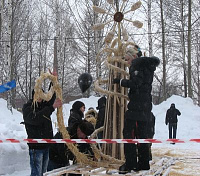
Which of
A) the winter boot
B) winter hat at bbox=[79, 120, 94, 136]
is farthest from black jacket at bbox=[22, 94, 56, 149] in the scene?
the winter boot

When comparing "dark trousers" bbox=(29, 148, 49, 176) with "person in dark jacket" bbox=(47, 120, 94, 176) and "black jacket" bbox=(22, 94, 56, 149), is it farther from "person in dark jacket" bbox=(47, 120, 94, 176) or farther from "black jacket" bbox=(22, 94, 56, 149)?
"person in dark jacket" bbox=(47, 120, 94, 176)

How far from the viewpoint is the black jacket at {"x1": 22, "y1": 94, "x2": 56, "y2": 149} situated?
4.34 m

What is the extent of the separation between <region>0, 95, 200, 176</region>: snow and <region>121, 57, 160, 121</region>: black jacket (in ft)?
3.30

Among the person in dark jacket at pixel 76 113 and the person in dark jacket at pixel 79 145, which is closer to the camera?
the person in dark jacket at pixel 79 145

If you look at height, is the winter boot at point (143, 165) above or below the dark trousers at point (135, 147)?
below

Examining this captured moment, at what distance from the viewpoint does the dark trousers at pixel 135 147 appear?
386cm

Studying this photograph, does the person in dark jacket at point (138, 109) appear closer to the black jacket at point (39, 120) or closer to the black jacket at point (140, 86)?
the black jacket at point (140, 86)

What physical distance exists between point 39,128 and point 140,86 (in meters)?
1.58

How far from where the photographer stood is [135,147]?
3898 millimetres

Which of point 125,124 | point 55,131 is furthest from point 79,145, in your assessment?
point 55,131

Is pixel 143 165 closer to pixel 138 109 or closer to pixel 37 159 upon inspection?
pixel 138 109

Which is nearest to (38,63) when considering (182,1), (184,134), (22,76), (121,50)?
(22,76)

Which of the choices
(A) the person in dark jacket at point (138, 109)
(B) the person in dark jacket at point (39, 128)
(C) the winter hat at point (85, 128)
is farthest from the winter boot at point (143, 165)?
(B) the person in dark jacket at point (39, 128)

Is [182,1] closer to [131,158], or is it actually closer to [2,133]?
[2,133]
